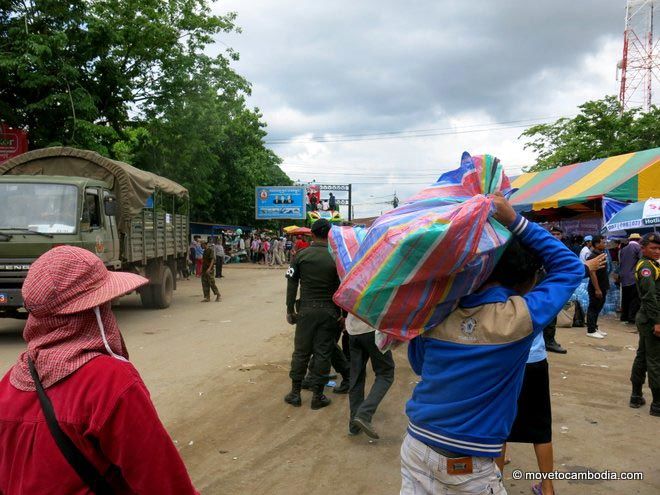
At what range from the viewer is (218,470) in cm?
390

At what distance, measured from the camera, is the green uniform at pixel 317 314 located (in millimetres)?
5230

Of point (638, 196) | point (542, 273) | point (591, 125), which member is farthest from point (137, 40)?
point (591, 125)

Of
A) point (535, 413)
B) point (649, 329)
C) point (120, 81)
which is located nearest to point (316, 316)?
point (535, 413)

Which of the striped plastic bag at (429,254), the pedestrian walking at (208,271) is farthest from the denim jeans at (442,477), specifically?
the pedestrian walking at (208,271)

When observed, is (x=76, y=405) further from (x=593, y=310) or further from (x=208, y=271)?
(x=208, y=271)

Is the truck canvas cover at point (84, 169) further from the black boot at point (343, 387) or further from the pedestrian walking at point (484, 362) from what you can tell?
the pedestrian walking at point (484, 362)

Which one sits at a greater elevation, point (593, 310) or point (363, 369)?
point (363, 369)

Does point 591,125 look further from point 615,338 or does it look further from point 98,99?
point 98,99

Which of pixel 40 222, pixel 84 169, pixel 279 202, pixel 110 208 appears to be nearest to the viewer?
pixel 40 222

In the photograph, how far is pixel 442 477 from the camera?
6.29 ft

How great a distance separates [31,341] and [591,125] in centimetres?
2659

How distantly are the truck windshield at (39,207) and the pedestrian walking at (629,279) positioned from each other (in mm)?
9708

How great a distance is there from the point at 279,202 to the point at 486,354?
3423cm

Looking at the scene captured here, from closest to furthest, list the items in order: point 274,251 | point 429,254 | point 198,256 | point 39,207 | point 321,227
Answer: point 429,254, point 321,227, point 39,207, point 198,256, point 274,251
